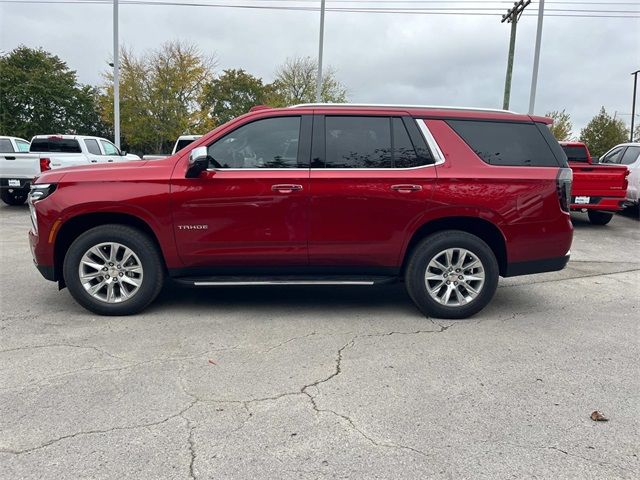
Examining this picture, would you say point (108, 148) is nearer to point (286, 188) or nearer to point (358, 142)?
point (286, 188)

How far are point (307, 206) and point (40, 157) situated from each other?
33.2 ft

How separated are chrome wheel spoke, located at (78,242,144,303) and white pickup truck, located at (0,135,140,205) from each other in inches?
273

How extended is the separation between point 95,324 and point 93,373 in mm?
1077

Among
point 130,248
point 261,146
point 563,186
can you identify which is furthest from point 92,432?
point 563,186

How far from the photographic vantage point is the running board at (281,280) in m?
4.50

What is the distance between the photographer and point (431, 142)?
15.2 ft

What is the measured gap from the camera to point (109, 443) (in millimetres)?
2623

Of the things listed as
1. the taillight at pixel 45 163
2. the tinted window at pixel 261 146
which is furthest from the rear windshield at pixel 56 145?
the tinted window at pixel 261 146

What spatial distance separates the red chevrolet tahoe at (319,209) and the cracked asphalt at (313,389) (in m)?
0.43

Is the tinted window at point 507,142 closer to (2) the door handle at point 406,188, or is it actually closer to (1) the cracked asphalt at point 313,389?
(2) the door handle at point 406,188

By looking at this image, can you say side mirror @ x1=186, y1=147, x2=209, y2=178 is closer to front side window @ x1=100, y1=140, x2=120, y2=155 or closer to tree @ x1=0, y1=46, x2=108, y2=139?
front side window @ x1=100, y1=140, x2=120, y2=155

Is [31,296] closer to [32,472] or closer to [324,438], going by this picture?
[32,472]

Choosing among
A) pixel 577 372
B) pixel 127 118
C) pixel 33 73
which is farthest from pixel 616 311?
pixel 33 73

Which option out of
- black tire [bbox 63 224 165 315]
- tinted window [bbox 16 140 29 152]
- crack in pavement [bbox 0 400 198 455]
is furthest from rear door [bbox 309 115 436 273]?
tinted window [bbox 16 140 29 152]
